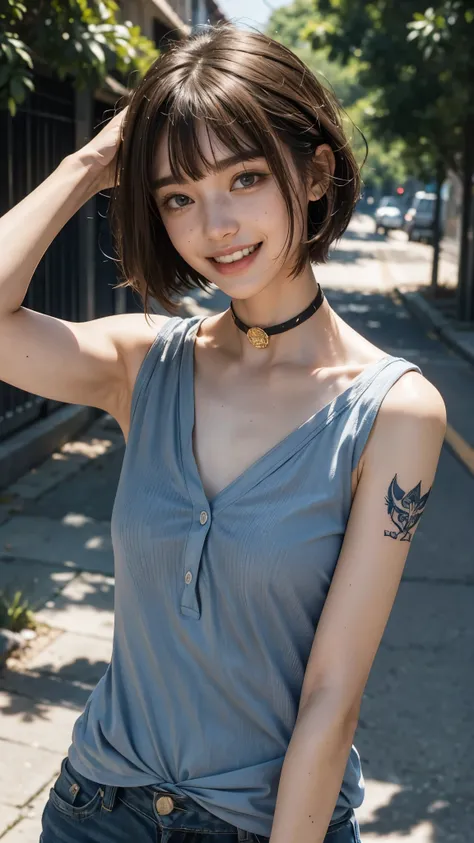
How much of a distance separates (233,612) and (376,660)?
3715 mm

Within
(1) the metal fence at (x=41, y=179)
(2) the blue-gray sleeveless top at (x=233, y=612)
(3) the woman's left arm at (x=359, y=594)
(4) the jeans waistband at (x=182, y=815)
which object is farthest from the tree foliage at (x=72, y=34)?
(4) the jeans waistband at (x=182, y=815)

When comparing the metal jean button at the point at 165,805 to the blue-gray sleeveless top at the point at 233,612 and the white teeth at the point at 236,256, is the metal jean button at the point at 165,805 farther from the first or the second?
the white teeth at the point at 236,256

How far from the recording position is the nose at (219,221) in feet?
5.80

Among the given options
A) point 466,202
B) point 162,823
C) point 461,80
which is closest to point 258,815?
point 162,823

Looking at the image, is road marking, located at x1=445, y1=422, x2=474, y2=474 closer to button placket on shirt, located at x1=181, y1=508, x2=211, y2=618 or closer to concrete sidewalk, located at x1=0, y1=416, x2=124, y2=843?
concrete sidewalk, located at x1=0, y1=416, x2=124, y2=843

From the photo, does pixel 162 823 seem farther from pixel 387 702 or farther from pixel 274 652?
pixel 387 702

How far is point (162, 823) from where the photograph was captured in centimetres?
167

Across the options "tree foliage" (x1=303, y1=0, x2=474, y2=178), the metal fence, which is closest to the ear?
the metal fence

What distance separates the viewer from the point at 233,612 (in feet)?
5.56

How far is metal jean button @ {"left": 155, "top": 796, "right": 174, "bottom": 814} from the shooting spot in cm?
167

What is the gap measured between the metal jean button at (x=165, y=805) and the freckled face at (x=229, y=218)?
822 millimetres

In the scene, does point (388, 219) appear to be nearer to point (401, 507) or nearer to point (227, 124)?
point (227, 124)

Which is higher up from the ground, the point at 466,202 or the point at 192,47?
the point at 192,47

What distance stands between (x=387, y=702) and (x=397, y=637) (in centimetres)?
71
